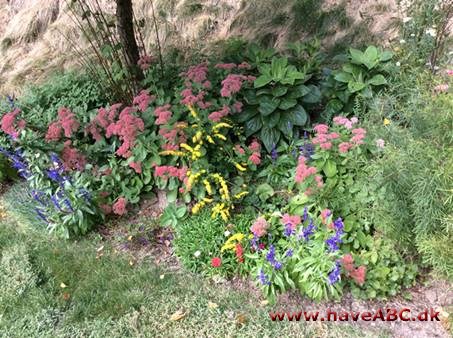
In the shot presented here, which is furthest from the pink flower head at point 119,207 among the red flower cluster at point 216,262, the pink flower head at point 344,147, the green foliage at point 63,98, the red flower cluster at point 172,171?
the pink flower head at point 344,147

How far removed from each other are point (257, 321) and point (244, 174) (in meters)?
1.13

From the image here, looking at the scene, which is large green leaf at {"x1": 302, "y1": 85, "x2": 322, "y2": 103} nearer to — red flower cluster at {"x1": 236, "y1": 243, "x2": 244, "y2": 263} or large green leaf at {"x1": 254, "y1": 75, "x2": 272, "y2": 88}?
large green leaf at {"x1": 254, "y1": 75, "x2": 272, "y2": 88}

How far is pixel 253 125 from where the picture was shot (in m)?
3.39

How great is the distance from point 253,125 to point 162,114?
0.72 metres

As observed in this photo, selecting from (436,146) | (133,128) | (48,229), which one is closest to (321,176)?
(436,146)

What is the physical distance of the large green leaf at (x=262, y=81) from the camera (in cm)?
329

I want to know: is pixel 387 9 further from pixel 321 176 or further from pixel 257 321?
pixel 257 321

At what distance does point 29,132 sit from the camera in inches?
129

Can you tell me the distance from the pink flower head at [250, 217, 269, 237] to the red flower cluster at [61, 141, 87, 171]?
4.98 ft

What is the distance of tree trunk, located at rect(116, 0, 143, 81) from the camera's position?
372cm

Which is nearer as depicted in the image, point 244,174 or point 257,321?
point 257,321

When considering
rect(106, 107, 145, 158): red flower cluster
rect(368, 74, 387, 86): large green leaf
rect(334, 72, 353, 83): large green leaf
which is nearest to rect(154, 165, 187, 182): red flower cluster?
rect(106, 107, 145, 158): red flower cluster

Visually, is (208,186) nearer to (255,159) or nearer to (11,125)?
(255,159)

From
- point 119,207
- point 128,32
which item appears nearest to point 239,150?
point 119,207
